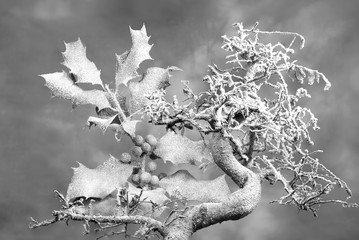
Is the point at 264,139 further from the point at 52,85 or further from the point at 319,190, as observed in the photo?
the point at 52,85

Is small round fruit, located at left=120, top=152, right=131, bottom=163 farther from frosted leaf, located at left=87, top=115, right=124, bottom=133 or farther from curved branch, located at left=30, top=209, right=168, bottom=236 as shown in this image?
curved branch, located at left=30, top=209, right=168, bottom=236

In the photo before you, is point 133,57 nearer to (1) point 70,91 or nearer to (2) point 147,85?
(2) point 147,85

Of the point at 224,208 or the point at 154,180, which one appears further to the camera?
the point at 154,180

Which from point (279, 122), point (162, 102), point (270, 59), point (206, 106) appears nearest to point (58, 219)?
point (162, 102)

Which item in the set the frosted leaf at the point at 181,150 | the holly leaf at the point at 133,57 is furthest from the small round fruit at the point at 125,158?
the holly leaf at the point at 133,57

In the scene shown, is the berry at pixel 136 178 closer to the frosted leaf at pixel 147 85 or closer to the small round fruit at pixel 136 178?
the small round fruit at pixel 136 178

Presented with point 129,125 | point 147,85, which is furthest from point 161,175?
point 147,85
